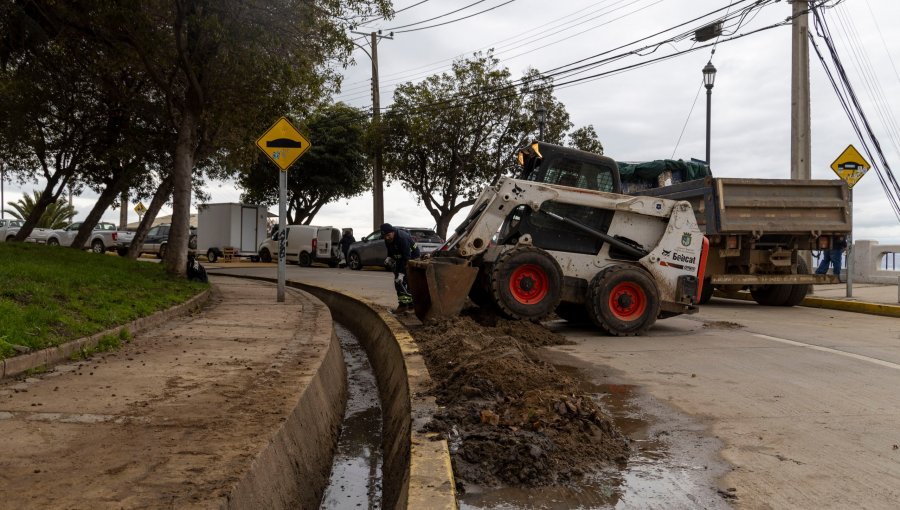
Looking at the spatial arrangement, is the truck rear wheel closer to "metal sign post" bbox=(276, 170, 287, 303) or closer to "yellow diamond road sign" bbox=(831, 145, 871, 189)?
"metal sign post" bbox=(276, 170, 287, 303)

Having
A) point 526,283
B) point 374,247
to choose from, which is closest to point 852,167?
point 526,283

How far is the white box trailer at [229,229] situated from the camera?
34500 mm

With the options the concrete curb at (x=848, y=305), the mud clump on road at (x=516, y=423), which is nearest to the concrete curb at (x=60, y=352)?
the mud clump on road at (x=516, y=423)

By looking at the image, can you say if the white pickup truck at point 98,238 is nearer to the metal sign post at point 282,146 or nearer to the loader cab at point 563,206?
the metal sign post at point 282,146

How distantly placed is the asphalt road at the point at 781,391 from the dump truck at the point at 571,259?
567 mm

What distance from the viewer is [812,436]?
4879mm

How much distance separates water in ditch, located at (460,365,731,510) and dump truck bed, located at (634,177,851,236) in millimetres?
8818

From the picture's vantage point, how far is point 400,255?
1166 cm

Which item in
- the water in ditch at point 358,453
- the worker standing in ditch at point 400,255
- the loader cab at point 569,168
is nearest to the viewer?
the water in ditch at point 358,453

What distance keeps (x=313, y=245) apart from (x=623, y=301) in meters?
22.7

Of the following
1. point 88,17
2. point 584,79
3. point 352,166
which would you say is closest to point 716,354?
point 88,17

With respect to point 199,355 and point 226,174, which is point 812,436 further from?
point 226,174

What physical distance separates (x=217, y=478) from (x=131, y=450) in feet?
2.34

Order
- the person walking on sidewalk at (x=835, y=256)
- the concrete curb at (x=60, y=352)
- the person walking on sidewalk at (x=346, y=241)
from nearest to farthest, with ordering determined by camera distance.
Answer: the concrete curb at (x=60, y=352)
the person walking on sidewalk at (x=835, y=256)
the person walking on sidewalk at (x=346, y=241)
